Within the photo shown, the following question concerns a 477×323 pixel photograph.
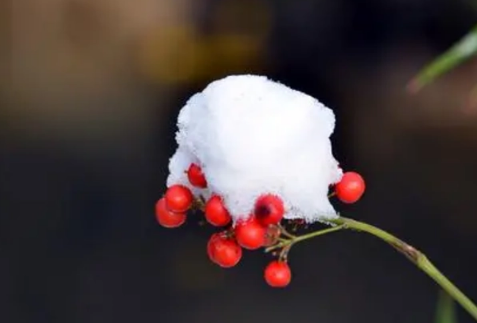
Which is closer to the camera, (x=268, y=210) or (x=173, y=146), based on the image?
(x=268, y=210)

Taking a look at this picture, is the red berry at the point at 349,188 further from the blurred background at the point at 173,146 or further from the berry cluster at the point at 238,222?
the blurred background at the point at 173,146

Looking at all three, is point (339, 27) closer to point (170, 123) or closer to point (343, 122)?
point (343, 122)

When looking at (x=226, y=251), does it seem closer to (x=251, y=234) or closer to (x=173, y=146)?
(x=251, y=234)

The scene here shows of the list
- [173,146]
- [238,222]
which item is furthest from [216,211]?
[173,146]

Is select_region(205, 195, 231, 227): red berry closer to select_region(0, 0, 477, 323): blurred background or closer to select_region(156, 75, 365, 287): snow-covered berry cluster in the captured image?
select_region(156, 75, 365, 287): snow-covered berry cluster

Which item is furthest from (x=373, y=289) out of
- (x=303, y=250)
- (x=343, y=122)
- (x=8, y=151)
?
(x=8, y=151)

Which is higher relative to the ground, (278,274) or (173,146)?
(173,146)

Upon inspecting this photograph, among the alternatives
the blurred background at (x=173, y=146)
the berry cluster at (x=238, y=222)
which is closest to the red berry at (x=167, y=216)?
the berry cluster at (x=238, y=222)
